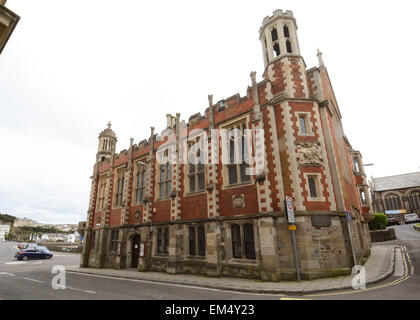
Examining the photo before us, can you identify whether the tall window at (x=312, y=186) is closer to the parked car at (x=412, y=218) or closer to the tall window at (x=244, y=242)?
the tall window at (x=244, y=242)

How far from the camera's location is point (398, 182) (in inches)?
2594

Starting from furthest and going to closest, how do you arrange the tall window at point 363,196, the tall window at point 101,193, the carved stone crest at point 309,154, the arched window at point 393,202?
the arched window at point 393,202 → the tall window at point 101,193 → the tall window at point 363,196 → the carved stone crest at point 309,154

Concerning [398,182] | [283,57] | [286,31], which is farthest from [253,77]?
[398,182]

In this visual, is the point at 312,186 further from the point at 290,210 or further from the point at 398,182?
the point at 398,182

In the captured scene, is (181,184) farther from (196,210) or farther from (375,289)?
(375,289)

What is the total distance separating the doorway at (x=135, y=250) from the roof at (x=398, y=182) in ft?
247

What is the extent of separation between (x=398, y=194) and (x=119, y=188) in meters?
75.5

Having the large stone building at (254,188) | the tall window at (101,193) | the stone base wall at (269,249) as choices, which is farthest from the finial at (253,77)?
the tall window at (101,193)

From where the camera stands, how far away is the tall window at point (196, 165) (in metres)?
16.6

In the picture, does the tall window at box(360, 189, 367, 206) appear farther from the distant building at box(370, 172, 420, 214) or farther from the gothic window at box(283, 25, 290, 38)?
the distant building at box(370, 172, 420, 214)

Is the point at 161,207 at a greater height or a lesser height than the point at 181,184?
lesser
